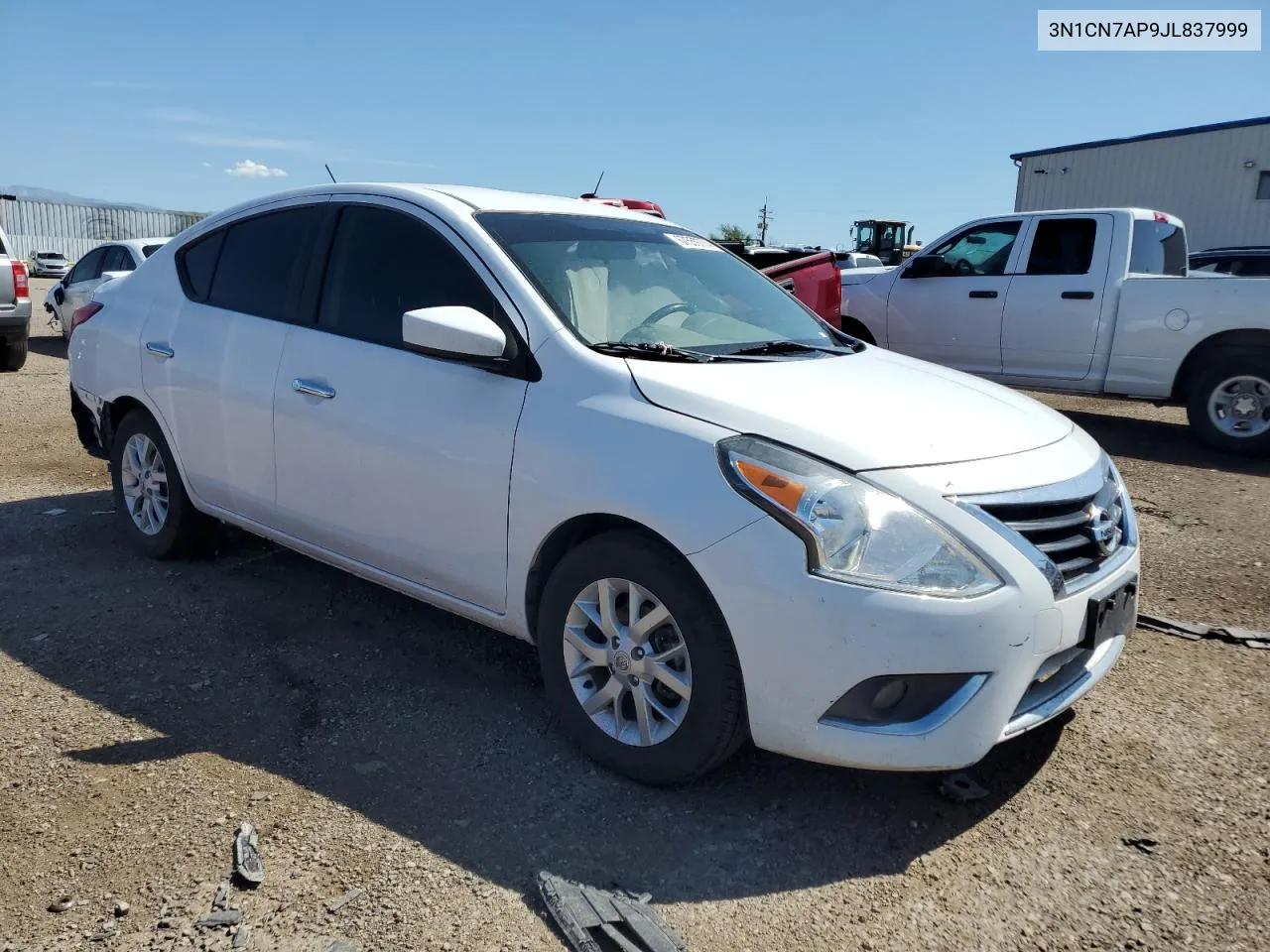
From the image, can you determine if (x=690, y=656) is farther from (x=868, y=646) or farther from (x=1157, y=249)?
(x=1157, y=249)

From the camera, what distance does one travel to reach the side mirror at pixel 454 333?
311 centimetres

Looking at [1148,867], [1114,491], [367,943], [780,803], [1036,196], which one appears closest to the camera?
[367,943]

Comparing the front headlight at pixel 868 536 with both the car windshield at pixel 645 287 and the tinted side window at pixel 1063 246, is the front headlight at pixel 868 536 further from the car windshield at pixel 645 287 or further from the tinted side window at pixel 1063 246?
the tinted side window at pixel 1063 246

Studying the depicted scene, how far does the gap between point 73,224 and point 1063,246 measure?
53.4 meters

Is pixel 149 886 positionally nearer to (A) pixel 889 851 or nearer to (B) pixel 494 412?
(B) pixel 494 412

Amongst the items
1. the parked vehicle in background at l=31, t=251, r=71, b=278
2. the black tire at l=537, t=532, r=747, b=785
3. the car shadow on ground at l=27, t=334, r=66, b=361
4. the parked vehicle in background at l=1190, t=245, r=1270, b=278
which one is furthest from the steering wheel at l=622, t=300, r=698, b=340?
the parked vehicle in background at l=31, t=251, r=71, b=278

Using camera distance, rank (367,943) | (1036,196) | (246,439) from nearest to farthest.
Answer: (367,943) → (246,439) → (1036,196)

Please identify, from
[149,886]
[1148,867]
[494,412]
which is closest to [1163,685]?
[1148,867]

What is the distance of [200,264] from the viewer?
456 centimetres

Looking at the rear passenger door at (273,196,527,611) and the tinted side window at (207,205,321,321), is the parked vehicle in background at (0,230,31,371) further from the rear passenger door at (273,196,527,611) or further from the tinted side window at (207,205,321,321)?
the rear passenger door at (273,196,527,611)

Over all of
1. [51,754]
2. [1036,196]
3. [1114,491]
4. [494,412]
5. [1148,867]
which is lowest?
[1148,867]

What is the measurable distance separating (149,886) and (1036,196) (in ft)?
105

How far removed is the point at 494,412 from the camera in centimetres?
319

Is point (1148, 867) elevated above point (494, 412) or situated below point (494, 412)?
below
